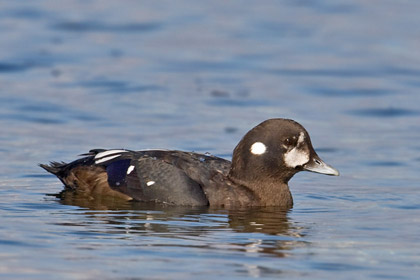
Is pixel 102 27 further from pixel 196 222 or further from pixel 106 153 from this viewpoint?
pixel 196 222

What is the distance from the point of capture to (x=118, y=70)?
65.9 ft

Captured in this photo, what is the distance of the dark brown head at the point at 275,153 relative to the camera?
40.1ft

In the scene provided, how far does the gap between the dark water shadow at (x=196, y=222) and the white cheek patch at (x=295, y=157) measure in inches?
20.2

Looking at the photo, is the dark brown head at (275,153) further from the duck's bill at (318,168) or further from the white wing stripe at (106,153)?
the white wing stripe at (106,153)

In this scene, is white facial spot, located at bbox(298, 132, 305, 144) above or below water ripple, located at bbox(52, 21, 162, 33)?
below

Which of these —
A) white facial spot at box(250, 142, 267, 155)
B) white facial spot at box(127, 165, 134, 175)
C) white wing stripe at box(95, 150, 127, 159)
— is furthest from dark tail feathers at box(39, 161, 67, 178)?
white facial spot at box(250, 142, 267, 155)

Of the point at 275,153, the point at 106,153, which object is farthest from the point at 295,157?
the point at 106,153

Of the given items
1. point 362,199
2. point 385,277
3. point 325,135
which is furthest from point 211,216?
point 325,135

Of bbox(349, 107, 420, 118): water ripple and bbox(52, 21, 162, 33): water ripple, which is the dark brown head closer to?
bbox(349, 107, 420, 118): water ripple

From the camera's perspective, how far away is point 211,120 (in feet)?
56.0

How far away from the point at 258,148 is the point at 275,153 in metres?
0.19

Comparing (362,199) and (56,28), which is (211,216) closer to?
(362,199)

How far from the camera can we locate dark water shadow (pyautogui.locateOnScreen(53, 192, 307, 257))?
34.1ft

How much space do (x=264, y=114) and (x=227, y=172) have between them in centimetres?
522
